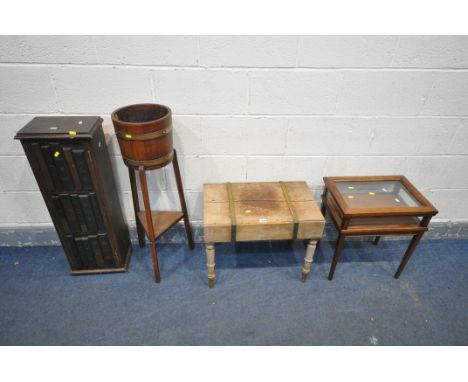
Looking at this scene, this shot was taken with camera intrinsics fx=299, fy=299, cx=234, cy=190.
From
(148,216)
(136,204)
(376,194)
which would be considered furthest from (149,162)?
(376,194)

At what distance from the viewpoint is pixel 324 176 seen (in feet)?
6.73

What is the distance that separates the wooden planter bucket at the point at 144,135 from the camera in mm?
1446

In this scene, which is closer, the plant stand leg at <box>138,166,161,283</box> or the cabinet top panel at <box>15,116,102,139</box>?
the cabinet top panel at <box>15,116,102,139</box>

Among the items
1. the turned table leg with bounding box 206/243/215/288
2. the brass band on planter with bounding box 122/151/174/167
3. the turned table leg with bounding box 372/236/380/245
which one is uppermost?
the brass band on planter with bounding box 122/151/174/167

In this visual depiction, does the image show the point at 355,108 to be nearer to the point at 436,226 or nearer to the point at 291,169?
the point at 291,169

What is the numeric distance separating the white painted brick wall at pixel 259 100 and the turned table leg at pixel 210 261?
0.50m

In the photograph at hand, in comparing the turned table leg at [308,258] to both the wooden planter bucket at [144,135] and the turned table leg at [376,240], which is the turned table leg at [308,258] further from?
the wooden planter bucket at [144,135]

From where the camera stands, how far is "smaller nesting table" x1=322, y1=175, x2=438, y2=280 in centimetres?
169

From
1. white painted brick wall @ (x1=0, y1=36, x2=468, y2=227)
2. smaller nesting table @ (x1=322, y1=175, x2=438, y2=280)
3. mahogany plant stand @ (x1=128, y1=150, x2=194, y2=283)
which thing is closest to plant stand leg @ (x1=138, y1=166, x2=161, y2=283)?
mahogany plant stand @ (x1=128, y1=150, x2=194, y2=283)

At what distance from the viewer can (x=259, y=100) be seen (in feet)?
5.76

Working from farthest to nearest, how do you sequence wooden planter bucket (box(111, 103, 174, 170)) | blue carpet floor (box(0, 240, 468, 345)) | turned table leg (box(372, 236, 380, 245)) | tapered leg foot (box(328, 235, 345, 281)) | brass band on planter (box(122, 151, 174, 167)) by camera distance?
1. turned table leg (box(372, 236, 380, 245))
2. tapered leg foot (box(328, 235, 345, 281))
3. blue carpet floor (box(0, 240, 468, 345))
4. brass band on planter (box(122, 151, 174, 167))
5. wooden planter bucket (box(111, 103, 174, 170))

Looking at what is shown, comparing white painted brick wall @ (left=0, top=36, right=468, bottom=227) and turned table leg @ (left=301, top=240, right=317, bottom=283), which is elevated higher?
white painted brick wall @ (left=0, top=36, right=468, bottom=227)

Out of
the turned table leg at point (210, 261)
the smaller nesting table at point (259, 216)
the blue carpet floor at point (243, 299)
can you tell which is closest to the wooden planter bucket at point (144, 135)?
the smaller nesting table at point (259, 216)

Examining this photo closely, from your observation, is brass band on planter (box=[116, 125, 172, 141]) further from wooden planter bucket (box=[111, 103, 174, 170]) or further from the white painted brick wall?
the white painted brick wall
